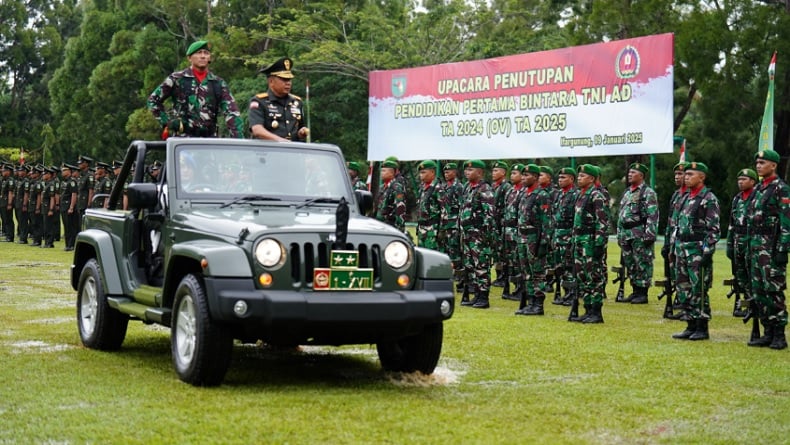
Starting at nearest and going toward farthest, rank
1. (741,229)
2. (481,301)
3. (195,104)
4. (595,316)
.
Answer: (195,104) → (741,229) → (595,316) → (481,301)

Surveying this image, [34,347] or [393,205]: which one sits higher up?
[393,205]

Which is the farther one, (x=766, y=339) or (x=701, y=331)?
(x=701, y=331)

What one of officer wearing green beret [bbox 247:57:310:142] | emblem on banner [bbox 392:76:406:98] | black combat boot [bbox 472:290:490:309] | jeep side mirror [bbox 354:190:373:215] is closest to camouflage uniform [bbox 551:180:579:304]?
black combat boot [bbox 472:290:490:309]

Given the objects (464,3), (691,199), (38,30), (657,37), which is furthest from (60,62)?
(691,199)

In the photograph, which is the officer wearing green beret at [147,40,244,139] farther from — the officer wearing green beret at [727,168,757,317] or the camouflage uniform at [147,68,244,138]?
the officer wearing green beret at [727,168,757,317]

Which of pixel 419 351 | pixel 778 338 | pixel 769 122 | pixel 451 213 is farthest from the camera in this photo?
pixel 769 122

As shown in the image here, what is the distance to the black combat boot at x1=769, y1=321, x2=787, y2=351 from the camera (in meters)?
11.1

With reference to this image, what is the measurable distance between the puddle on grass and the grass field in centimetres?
2

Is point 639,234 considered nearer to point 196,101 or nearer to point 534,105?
point 534,105

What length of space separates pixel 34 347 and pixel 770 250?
6.95 meters

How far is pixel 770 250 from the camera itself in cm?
1121

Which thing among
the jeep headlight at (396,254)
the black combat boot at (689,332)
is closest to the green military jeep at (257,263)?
the jeep headlight at (396,254)

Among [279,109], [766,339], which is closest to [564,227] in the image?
[766,339]

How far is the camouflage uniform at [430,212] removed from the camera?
16594 millimetres
